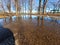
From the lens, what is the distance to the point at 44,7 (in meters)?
15.4

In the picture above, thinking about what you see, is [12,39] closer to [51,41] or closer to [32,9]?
[51,41]

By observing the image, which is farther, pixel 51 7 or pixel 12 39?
pixel 51 7

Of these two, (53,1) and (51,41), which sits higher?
(53,1)

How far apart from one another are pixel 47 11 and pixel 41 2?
1.24 meters

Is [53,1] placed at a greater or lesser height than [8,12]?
greater

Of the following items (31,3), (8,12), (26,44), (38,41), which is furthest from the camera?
(31,3)

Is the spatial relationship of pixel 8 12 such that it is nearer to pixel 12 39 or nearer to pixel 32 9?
pixel 32 9

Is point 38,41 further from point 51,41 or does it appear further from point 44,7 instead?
point 44,7

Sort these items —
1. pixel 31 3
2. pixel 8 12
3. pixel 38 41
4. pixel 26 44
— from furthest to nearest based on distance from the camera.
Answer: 1. pixel 31 3
2. pixel 8 12
3. pixel 38 41
4. pixel 26 44

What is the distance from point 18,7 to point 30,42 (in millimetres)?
10240

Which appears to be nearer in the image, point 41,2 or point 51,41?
point 51,41

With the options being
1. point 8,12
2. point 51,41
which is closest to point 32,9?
point 8,12

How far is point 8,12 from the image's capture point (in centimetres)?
1483

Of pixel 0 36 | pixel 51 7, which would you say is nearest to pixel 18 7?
pixel 51 7
